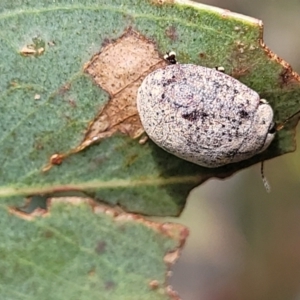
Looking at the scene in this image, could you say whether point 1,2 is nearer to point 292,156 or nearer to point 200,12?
point 200,12

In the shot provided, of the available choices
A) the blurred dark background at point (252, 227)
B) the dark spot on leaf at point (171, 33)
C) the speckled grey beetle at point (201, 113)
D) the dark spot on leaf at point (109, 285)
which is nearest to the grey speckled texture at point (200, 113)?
the speckled grey beetle at point (201, 113)

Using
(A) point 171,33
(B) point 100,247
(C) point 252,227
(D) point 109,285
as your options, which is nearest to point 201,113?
(A) point 171,33

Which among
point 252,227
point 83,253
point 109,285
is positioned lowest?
point 252,227

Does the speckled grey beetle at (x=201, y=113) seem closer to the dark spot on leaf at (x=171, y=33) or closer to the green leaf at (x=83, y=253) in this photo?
the dark spot on leaf at (x=171, y=33)

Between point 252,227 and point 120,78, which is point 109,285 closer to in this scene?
point 120,78

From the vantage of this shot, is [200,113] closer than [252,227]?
Yes

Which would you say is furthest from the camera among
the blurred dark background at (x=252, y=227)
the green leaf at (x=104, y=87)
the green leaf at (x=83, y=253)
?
the blurred dark background at (x=252, y=227)

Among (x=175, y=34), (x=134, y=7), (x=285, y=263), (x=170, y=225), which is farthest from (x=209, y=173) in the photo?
(x=285, y=263)
